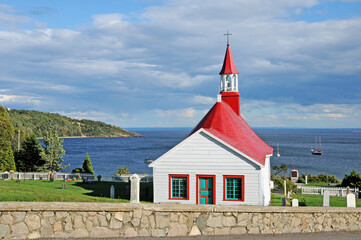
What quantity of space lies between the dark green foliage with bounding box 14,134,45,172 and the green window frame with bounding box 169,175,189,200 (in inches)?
1162

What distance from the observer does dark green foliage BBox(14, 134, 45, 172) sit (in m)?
46.6

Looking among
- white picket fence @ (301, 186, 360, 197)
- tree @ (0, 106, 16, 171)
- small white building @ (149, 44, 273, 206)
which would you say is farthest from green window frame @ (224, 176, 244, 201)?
tree @ (0, 106, 16, 171)

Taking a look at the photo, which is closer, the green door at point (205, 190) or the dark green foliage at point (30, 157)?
the green door at point (205, 190)

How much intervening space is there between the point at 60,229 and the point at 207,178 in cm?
1259

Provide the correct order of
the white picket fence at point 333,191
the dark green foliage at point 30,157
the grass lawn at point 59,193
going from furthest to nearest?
1. the dark green foliage at point 30,157
2. the white picket fence at point 333,191
3. the grass lawn at point 59,193

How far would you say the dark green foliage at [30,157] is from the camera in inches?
1836

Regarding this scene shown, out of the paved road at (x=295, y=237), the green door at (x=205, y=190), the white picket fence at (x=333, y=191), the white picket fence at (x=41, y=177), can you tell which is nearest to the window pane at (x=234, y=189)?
the green door at (x=205, y=190)

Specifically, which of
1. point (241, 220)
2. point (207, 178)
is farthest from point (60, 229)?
point (207, 178)

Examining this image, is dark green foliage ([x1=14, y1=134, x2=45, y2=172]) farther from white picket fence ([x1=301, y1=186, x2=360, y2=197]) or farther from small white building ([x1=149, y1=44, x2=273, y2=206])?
white picket fence ([x1=301, y1=186, x2=360, y2=197])

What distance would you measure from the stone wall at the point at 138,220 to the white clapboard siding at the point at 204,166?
31.8ft

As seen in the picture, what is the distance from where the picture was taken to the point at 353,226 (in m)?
12.1

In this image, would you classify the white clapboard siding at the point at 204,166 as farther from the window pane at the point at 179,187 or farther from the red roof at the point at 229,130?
the red roof at the point at 229,130

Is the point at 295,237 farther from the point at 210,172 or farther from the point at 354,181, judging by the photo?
the point at 354,181

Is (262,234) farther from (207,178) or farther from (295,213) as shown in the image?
(207,178)
